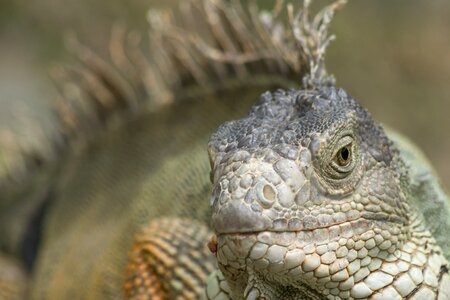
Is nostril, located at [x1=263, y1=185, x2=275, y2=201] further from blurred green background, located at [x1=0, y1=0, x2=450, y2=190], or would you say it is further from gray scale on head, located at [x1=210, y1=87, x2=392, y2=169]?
blurred green background, located at [x1=0, y1=0, x2=450, y2=190]

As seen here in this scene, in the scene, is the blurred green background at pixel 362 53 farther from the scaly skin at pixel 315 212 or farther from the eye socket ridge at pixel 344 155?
the eye socket ridge at pixel 344 155

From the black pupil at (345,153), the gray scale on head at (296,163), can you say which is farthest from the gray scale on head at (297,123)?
the black pupil at (345,153)

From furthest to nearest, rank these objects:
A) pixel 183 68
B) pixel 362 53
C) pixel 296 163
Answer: pixel 362 53 < pixel 183 68 < pixel 296 163

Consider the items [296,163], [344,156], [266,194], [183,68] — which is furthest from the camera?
[183,68]

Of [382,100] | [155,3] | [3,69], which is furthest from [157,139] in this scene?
[3,69]

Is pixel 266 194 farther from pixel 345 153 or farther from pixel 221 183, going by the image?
pixel 345 153

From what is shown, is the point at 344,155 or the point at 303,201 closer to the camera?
the point at 303,201

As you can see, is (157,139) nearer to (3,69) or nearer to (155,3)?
(155,3)

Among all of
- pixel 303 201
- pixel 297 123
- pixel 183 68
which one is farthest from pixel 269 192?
pixel 183 68
